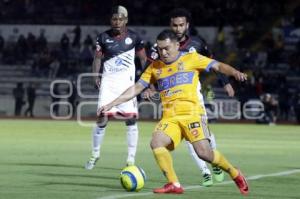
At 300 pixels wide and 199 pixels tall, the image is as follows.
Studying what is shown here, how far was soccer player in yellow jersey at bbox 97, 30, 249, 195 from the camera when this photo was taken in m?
11.2

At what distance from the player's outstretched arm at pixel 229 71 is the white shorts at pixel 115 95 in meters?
4.66

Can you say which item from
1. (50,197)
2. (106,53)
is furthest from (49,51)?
(50,197)

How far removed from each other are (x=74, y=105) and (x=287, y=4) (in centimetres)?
1094

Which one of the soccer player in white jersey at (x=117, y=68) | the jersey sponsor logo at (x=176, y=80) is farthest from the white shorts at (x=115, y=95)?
the jersey sponsor logo at (x=176, y=80)

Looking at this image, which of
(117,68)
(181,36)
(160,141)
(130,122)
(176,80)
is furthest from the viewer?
(117,68)

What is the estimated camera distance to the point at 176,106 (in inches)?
449

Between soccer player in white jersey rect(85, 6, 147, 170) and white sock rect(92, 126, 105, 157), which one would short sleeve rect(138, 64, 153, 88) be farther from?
white sock rect(92, 126, 105, 157)

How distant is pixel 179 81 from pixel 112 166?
4.77m

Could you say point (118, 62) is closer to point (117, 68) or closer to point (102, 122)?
point (117, 68)

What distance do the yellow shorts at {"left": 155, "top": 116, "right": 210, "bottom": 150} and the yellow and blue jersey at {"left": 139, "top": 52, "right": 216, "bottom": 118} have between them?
0.27 ft

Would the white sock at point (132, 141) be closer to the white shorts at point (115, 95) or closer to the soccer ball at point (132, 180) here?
the white shorts at point (115, 95)

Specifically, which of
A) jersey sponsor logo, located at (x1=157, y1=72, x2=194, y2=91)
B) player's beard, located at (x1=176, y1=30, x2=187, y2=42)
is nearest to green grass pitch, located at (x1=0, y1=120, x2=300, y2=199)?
jersey sponsor logo, located at (x1=157, y1=72, x2=194, y2=91)

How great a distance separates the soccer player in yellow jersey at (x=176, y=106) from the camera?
440 inches

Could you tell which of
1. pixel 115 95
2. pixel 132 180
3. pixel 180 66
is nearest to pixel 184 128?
pixel 180 66
